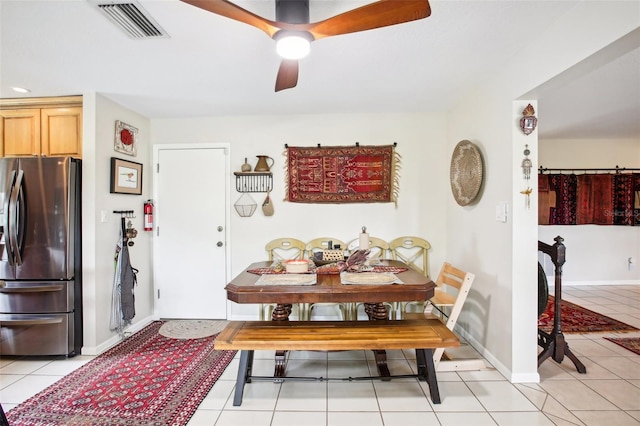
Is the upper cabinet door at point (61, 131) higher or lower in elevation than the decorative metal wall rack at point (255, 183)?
higher

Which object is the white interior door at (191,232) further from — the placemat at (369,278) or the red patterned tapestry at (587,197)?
the red patterned tapestry at (587,197)

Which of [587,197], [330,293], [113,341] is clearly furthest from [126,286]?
[587,197]

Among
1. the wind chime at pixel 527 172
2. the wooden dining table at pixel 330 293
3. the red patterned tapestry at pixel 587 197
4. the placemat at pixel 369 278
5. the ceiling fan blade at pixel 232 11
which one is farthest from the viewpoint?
the red patterned tapestry at pixel 587 197

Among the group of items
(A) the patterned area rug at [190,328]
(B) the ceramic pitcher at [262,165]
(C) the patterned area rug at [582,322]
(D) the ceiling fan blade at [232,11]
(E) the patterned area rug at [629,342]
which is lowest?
(A) the patterned area rug at [190,328]

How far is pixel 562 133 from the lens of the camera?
4.54 metres

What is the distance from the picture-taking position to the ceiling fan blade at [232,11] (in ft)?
4.21

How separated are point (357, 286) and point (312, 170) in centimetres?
180

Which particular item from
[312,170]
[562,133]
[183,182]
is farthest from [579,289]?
[183,182]

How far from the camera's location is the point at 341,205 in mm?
3484

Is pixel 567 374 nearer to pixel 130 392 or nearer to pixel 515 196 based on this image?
pixel 515 196

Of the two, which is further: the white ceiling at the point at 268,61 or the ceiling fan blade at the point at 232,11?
the white ceiling at the point at 268,61

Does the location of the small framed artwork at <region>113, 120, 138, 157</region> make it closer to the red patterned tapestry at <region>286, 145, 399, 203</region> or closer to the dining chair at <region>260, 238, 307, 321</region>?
the red patterned tapestry at <region>286, 145, 399, 203</region>

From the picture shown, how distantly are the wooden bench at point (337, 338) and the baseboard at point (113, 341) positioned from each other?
1.53 metres

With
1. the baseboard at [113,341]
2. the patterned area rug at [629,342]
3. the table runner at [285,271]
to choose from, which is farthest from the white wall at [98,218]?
the patterned area rug at [629,342]
